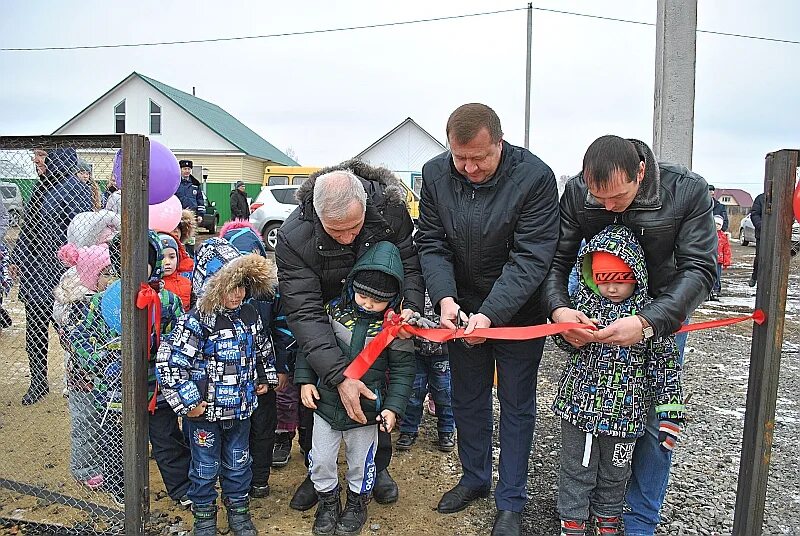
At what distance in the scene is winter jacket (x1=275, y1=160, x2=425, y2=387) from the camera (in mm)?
3305

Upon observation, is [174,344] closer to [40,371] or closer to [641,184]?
[40,371]

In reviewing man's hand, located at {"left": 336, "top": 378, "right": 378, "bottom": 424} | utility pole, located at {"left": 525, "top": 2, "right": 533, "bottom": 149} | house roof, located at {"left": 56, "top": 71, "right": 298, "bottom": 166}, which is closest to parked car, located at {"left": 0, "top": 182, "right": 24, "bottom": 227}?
man's hand, located at {"left": 336, "top": 378, "right": 378, "bottom": 424}

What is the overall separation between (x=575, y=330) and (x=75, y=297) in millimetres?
2524

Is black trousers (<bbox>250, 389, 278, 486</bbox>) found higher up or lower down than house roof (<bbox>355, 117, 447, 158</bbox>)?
lower down

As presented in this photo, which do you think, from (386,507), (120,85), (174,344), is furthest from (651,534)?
(120,85)

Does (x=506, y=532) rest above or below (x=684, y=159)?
below

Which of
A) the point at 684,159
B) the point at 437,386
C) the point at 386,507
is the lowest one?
the point at 386,507

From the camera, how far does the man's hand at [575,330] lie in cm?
297

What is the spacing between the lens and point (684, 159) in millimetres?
5762

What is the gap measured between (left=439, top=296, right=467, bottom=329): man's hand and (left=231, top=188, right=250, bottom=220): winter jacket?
1718cm

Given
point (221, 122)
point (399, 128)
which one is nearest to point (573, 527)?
point (221, 122)

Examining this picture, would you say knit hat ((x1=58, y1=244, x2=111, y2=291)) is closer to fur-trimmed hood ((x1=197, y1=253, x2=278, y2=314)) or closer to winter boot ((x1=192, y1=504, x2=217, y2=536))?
fur-trimmed hood ((x1=197, y1=253, x2=278, y2=314))

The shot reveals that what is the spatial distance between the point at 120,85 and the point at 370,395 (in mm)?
35118

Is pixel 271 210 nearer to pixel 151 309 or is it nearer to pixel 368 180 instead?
pixel 368 180
